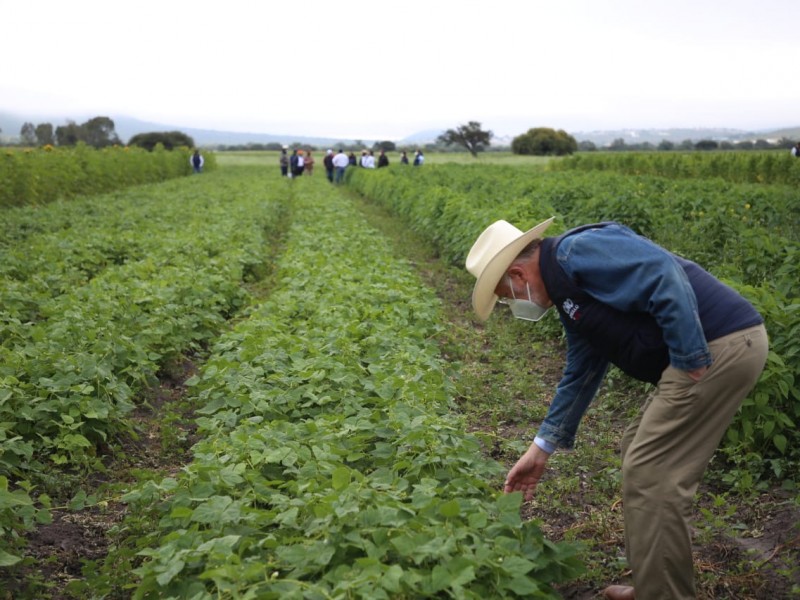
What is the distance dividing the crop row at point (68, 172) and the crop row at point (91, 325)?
7490 mm

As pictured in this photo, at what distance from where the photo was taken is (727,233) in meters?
10.1

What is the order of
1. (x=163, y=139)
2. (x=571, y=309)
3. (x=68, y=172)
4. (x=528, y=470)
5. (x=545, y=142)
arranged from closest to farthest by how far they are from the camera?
(x=571, y=309), (x=528, y=470), (x=68, y=172), (x=545, y=142), (x=163, y=139)

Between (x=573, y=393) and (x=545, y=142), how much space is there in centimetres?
7281

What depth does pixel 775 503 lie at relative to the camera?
4.44 m

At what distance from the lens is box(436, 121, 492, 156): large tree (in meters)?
84.2

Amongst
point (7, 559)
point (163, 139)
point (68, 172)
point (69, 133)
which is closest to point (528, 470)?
point (7, 559)

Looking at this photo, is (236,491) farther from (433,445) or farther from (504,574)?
(504,574)

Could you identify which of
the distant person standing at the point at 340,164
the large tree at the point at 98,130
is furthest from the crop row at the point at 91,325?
the large tree at the point at 98,130

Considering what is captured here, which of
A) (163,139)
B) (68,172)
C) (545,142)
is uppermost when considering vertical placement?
(163,139)

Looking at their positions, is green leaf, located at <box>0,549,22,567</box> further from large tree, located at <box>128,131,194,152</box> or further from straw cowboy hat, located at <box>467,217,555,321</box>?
large tree, located at <box>128,131,194,152</box>

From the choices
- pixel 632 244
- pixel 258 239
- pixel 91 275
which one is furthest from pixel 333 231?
pixel 632 244

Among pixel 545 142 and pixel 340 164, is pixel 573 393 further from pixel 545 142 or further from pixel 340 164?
pixel 545 142

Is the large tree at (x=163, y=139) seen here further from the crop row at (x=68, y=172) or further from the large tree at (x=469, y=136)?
the crop row at (x=68, y=172)

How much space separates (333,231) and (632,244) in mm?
10959
